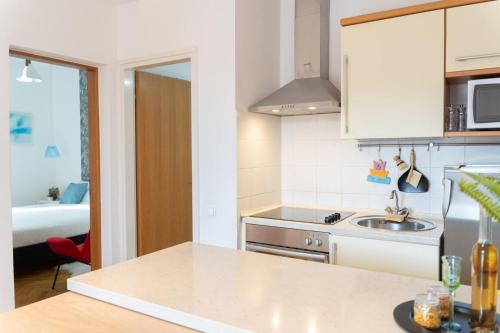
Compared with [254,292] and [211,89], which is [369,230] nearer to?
[254,292]

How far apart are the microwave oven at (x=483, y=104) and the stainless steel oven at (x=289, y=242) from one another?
3.53ft

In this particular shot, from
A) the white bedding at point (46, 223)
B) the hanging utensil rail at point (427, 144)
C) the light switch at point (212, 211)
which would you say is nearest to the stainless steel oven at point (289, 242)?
the light switch at point (212, 211)

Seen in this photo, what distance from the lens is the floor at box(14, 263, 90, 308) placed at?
3545 millimetres

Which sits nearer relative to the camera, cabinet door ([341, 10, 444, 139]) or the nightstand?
cabinet door ([341, 10, 444, 139])

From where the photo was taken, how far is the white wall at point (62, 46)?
255 cm

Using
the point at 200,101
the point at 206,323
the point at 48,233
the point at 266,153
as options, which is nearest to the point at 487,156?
the point at 266,153

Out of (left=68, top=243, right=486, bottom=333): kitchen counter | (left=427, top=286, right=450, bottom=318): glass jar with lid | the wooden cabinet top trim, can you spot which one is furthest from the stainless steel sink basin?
(left=427, top=286, right=450, bottom=318): glass jar with lid

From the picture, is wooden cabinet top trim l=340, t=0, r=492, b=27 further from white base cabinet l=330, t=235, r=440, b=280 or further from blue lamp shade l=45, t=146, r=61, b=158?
blue lamp shade l=45, t=146, r=61, b=158

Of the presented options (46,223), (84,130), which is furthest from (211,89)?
(84,130)

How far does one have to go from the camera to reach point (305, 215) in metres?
2.86

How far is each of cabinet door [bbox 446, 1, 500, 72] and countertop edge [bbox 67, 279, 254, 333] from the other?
2.00 metres

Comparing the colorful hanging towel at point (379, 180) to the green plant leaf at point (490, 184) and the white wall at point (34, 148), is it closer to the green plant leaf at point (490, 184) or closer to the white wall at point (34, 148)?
the green plant leaf at point (490, 184)

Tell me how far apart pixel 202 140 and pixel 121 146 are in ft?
2.73

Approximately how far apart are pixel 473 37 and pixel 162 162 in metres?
2.63
